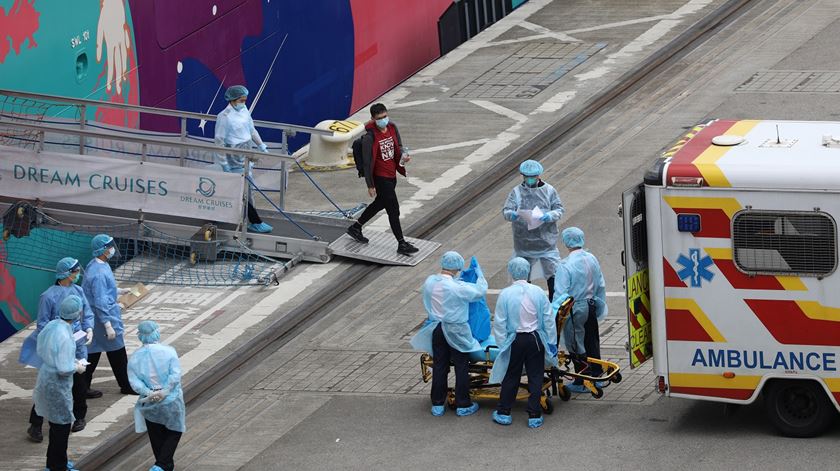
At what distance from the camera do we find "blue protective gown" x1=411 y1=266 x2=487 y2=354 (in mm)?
14688

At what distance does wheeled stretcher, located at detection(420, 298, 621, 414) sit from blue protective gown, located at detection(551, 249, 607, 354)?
0.11m

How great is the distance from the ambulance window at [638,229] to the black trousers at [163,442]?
13.6 feet

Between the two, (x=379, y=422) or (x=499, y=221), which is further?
(x=499, y=221)

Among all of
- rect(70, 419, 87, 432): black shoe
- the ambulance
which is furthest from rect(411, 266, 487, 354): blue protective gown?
rect(70, 419, 87, 432): black shoe

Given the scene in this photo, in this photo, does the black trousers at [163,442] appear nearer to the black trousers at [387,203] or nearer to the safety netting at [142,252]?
the safety netting at [142,252]

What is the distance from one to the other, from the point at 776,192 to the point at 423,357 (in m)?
3.88

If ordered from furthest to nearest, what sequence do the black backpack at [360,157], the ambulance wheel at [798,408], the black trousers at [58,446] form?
the black backpack at [360,157] < the black trousers at [58,446] < the ambulance wheel at [798,408]

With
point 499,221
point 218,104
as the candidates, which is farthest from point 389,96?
point 499,221

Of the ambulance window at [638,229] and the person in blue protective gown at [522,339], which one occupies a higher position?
the ambulance window at [638,229]

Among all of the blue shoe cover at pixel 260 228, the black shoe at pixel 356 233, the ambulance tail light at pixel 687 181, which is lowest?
the black shoe at pixel 356 233

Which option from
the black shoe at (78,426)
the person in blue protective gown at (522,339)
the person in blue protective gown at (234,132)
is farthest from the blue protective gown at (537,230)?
the black shoe at (78,426)

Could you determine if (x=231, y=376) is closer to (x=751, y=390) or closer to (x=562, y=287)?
(x=562, y=287)

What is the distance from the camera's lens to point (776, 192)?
13.3 meters

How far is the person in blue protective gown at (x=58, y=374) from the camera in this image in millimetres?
13828
